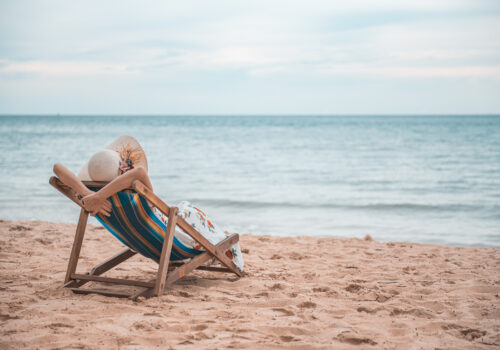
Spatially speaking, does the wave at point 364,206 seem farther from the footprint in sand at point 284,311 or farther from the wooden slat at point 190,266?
the footprint in sand at point 284,311

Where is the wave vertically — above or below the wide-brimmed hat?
below

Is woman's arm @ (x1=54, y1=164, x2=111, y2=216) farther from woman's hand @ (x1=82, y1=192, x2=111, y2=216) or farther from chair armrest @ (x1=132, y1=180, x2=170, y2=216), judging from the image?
chair armrest @ (x1=132, y1=180, x2=170, y2=216)

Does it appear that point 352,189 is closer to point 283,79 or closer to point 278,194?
point 278,194

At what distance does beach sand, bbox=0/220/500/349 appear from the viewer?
2.70 meters

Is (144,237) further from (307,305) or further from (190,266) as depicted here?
(307,305)

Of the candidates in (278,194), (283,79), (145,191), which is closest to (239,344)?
(145,191)

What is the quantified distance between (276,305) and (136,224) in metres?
1.16

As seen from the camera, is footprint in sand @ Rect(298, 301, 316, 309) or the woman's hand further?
footprint in sand @ Rect(298, 301, 316, 309)

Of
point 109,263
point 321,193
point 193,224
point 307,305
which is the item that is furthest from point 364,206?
point 109,263

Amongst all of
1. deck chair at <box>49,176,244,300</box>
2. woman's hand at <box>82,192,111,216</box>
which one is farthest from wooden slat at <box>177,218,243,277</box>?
woman's hand at <box>82,192,111,216</box>

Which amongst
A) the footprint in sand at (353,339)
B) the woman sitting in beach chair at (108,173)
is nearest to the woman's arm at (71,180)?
the woman sitting in beach chair at (108,173)

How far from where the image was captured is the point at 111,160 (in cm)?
333

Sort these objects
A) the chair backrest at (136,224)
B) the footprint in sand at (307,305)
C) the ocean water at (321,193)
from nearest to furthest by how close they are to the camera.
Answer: the chair backrest at (136,224) < the footprint in sand at (307,305) < the ocean water at (321,193)

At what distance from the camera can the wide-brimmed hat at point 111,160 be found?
3309mm
